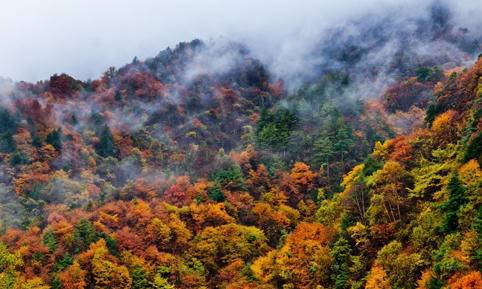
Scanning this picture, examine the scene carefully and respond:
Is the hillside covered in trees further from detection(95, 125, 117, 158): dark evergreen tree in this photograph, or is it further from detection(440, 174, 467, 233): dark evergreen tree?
detection(95, 125, 117, 158): dark evergreen tree

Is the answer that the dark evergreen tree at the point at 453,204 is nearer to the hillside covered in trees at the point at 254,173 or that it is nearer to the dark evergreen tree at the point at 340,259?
the hillside covered in trees at the point at 254,173

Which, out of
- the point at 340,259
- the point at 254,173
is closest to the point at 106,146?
the point at 254,173

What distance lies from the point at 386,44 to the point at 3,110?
9409 centimetres

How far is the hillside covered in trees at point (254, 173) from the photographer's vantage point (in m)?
64.0

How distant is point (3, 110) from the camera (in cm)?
12262

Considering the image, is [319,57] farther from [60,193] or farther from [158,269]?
[158,269]

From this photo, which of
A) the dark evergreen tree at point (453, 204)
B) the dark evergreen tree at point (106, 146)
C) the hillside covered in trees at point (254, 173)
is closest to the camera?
the dark evergreen tree at point (453, 204)

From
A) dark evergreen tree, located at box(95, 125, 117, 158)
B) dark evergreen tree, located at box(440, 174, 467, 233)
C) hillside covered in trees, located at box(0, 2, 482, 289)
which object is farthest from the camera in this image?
dark evergreen tree, located at box(95, 125, 117, 158)

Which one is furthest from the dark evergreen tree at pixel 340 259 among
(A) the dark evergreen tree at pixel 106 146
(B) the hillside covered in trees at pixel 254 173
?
(A) the dark evergreen tree at pixel 106 146

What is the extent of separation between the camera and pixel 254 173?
100312mm

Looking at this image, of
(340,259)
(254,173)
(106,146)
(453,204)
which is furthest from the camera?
(106,146)

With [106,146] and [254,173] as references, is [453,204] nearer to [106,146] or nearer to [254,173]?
[254,173]

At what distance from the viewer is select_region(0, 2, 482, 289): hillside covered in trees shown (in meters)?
64.0

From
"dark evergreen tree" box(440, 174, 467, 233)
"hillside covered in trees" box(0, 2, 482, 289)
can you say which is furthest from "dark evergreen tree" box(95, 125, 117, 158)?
"dark evergreen tree" box(440, 174, 467, 233)
